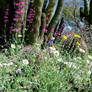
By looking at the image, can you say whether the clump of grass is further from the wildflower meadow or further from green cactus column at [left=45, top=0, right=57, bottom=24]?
green cactus column at [left=45, top=0, right=57, bottom=24]

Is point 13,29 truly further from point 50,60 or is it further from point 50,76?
point 50,76

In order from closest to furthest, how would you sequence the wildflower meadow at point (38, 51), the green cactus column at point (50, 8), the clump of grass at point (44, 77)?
the clump of grass at point (44, 77) → the wildflower meadow at point (38, 51) → the green cactus column at point (50, 8)

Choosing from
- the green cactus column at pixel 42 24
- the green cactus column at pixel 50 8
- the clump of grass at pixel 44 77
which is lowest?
the clump of grass at pixel 44 77

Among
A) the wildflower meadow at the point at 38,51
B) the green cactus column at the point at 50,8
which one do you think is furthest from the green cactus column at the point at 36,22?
the green cactus column at the point at 50,8

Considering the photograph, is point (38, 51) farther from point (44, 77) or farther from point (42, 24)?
point (42, 24)

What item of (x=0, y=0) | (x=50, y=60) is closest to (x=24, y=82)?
(x=50, y=60)

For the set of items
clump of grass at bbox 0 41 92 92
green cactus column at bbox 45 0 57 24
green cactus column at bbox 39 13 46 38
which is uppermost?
green cactus column at bbox 45 0 57 24

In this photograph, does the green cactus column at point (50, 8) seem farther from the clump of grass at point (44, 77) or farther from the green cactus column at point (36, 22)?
the clump of grass at point (44, 77)

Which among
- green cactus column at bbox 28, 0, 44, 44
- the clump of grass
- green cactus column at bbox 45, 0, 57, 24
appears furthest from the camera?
green cactus column at bbox 45, 0, 57, 24

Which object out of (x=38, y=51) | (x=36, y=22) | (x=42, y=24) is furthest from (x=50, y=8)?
(x=38, y=51)

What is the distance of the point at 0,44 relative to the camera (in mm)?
4684

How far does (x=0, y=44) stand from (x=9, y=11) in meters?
1.16

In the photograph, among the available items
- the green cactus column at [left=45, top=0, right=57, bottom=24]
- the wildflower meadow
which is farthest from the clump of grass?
the green cactus column at [left=45, top=0, right=57, bottom=24]

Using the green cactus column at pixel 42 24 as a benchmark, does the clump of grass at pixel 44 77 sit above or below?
below
